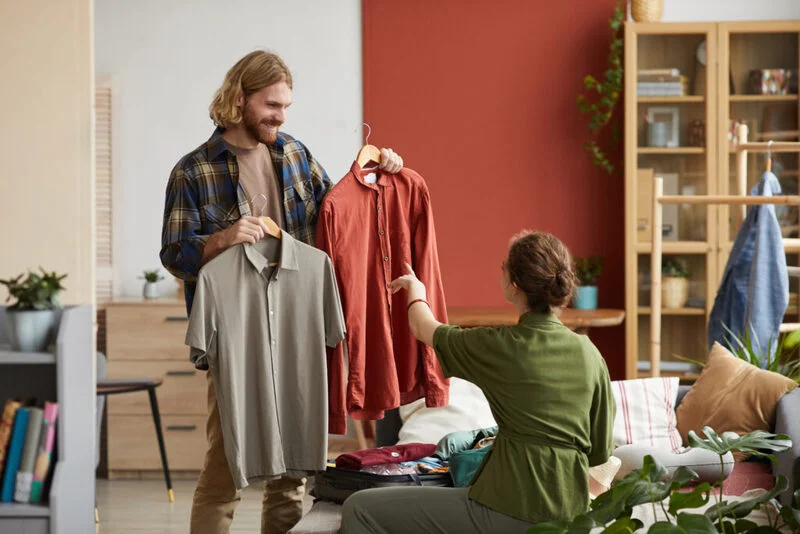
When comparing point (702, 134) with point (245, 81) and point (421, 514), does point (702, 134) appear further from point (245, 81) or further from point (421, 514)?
point (421, 514)

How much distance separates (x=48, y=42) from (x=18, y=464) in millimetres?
1094

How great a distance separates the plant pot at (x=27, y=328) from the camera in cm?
239

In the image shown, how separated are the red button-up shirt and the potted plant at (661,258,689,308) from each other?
2.54 m

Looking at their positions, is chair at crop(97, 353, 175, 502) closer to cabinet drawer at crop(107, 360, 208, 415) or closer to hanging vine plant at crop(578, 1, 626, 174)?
cabinet drawer at crop(107, 360, 208, 415)

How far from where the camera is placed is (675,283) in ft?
16.8

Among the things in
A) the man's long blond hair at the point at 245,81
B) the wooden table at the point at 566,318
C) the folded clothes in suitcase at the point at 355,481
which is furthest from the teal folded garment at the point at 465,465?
the wooden table at the point at 566,318

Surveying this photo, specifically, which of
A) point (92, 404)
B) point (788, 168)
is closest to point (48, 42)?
point (92, 404)

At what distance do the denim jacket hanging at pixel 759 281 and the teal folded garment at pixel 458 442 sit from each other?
1.49m

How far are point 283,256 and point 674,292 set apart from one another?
3.10 meters

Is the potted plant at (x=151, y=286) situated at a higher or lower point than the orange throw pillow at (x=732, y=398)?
higher

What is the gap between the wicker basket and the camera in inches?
200

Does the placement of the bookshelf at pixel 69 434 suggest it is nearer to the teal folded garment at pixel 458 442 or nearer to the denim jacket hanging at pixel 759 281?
the teal folded garment at pixel 458 442

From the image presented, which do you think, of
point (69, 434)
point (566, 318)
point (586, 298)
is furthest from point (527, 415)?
point (586, 298)

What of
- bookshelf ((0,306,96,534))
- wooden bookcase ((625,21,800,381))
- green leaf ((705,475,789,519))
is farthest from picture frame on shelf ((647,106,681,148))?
bookshelf ((0,306,96,534))
